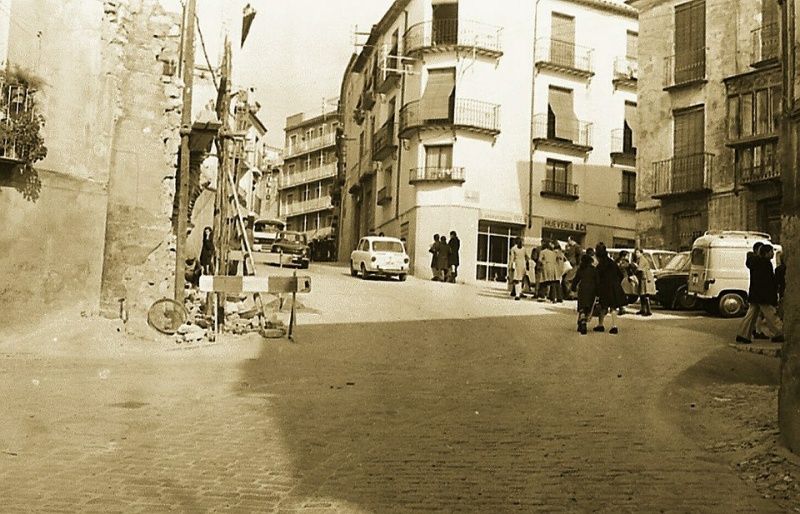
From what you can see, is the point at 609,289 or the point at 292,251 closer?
the point at 609,289

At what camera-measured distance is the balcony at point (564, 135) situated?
124 ft

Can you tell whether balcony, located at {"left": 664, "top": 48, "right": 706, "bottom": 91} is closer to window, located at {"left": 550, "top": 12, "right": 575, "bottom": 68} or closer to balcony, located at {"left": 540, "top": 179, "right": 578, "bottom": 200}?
balcony, located at {"left": 540, "top": 179, "right": 578, "bottom": 200}

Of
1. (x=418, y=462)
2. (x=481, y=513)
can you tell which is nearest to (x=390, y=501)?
(x=481, y=513)

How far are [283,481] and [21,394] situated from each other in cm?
447

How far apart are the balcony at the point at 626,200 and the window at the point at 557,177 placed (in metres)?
2.96

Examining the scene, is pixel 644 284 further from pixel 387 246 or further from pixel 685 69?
pixel 685 69

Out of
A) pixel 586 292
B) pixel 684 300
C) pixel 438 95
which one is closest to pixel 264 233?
pixel 438 95

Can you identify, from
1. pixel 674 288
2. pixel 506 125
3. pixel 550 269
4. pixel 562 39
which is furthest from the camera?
pixel 562 39

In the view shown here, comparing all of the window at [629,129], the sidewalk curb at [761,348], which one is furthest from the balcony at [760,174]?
the sidewalk curb at [761,348]

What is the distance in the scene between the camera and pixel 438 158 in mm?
36688

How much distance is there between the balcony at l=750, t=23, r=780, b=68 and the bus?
2671cm

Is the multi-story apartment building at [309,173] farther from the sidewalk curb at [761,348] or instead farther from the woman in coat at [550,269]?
the sidewalk curb at [761,348]

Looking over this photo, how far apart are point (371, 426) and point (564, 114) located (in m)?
32.7

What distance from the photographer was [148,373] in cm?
1093
